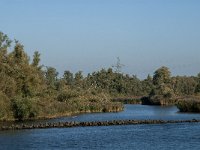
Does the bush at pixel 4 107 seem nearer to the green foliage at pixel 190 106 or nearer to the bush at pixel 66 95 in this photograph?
the bush at pixel 66 95

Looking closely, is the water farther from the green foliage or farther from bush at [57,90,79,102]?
bush at [57,90,79,102]

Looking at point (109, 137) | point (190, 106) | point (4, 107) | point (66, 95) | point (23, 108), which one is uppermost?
point (66, 95)

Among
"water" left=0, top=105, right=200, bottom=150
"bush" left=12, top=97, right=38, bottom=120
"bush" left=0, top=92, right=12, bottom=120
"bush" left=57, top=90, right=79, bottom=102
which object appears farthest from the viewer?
"bush" left=57, top=90, right=79, bottom=102

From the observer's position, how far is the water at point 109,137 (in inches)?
1981

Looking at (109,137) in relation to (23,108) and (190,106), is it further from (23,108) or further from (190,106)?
(190,106)

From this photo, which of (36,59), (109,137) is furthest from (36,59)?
(109,137)

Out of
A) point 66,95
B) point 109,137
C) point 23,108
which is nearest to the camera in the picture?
point 109,137

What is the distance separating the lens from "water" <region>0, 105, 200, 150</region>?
5032cm

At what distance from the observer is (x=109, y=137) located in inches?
2290

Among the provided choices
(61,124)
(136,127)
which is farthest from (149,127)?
(61,124)

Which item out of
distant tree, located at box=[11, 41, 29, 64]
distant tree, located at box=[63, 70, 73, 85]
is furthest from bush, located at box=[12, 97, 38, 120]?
distant tree, located at box=[63, 70, 73, 85]

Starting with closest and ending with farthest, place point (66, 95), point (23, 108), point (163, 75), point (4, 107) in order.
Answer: point (4, 107), point (23, 108), point (66, 95), point (163, 75)

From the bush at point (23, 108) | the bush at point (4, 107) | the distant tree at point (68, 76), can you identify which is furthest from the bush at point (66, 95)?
the distant tree at point (68, 76)

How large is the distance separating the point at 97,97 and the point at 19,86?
32.4 metres
